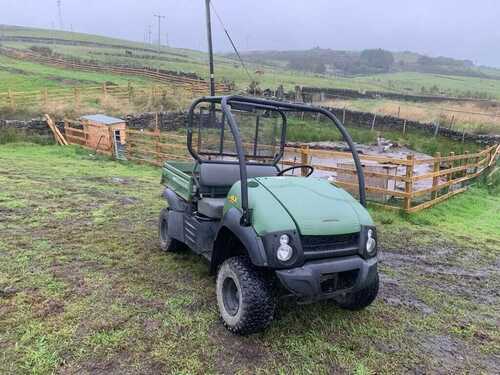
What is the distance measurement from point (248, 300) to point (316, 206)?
868 mm

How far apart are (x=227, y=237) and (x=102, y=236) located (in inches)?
105

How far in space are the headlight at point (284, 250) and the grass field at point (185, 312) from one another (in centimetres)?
72

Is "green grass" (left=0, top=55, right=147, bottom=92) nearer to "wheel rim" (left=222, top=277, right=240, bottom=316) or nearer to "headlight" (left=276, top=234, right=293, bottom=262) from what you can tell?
"wheel rim" (left=222, top=277, right=240, bottom=316)

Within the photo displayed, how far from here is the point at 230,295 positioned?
3.50 metres

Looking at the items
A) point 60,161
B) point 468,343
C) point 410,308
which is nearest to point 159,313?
point 410,308

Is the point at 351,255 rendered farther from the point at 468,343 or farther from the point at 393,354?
the point at 468,343

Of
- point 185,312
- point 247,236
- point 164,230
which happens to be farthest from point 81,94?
point 247,236

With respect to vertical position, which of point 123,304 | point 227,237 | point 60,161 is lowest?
point 60,161

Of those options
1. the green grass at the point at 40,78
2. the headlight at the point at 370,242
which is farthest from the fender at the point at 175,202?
the green grass at the point at 40,78

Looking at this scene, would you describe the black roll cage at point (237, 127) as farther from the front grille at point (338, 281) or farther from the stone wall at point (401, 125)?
the stone wall at point (401, 125)

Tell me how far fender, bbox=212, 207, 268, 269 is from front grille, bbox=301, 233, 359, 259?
12.4 inches

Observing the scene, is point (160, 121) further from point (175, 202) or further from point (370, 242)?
point (370, 242)

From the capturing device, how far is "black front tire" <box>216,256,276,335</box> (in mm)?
3090

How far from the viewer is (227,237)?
3639 millimetres
